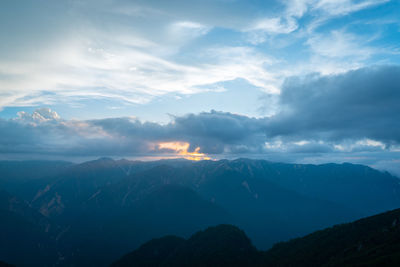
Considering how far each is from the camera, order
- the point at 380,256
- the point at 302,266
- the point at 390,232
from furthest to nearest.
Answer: the point at 302,266
the point at 390,232
the point at 380,256

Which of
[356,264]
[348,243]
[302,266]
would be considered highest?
[356,264]

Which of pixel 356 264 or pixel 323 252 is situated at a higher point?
pixel 356 264

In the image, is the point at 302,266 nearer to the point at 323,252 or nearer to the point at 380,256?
the point at 323,252

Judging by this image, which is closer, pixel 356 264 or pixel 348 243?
pixel 356 264

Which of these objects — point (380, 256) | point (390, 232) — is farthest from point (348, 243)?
point (380, 256)

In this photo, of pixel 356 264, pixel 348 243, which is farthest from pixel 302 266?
pixel 356 264

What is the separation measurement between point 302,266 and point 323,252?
86.8ft

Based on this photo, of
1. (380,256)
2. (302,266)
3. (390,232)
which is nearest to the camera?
(380,256)

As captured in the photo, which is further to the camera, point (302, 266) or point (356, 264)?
point (302, 266)

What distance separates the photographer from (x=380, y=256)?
130m

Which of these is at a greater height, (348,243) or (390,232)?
(390,232)

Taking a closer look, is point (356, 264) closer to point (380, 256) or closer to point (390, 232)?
point (380, 256)

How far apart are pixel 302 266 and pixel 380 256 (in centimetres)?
7489

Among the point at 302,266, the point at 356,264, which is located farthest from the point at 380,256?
the point at 302,266
